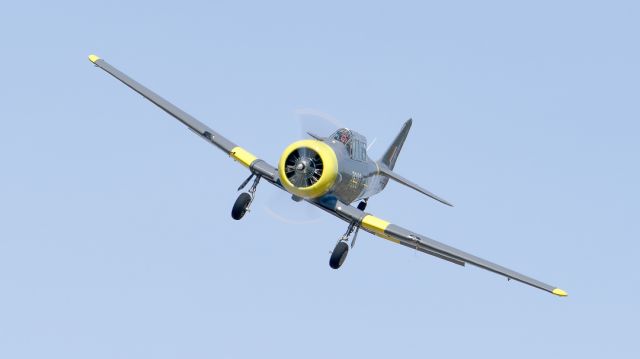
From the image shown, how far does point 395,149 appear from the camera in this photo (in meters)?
51.4

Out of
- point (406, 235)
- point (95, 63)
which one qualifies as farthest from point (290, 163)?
point (95, 63)

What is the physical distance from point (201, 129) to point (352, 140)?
574 cm

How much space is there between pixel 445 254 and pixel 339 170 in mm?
4579

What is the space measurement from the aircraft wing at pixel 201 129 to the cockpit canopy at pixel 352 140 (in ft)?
7.86

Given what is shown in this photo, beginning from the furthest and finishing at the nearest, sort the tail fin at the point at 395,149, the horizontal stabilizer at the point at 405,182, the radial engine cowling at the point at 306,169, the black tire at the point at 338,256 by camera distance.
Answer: the tail fin at the point at 395,149 < the horizontal stabilizer at the point at 405,182 < the black tire at the point at 338,256 < the radial engine cowling at the point at 306,169

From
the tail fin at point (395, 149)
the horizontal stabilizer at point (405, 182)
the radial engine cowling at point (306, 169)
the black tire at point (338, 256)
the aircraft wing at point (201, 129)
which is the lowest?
the black tire at point (338, 256)

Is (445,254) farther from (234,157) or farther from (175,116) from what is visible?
(175,116)

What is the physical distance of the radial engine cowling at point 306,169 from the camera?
4094 cm

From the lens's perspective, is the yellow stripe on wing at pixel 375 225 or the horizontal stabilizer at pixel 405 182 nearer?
the yellow stripe on wing at pixel 375 225

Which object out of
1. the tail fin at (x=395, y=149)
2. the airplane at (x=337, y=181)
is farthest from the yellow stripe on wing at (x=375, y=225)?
the tail fin at (x=395, y=149)

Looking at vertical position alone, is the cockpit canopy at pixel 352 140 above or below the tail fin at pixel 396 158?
below

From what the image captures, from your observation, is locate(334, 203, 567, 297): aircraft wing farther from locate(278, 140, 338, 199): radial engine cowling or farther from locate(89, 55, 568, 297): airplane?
locate(278, 140, 338, 199): radial engine cowling

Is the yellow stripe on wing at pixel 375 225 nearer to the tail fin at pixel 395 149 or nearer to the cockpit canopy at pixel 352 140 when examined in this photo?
the cockpit canopy at pixel 352 140

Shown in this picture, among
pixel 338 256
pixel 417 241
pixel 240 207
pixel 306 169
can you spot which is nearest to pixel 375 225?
pixel 417 241
